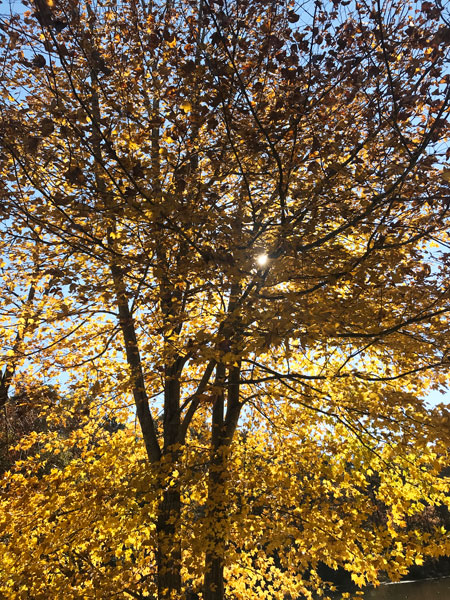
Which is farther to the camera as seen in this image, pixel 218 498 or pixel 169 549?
pixel 218 498

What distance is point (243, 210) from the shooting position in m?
5.09

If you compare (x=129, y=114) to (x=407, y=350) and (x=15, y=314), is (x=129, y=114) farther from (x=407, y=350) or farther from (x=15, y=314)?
(x=407, y=350)

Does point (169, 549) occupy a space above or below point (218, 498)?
below

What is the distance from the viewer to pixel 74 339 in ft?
22.2

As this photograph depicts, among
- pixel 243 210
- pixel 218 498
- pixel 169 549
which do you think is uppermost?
pixel 243 210

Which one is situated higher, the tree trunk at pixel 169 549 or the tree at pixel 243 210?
the tree at pixel 243 210

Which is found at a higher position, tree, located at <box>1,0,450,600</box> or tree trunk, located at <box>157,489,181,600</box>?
tree, located at <box>1,0,450,600</box>

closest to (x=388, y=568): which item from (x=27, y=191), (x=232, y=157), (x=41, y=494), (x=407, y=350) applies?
(x=407, y=350)

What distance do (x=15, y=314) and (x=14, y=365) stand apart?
4.17 ft

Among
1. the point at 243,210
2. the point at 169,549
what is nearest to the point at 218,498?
the point at 169,549

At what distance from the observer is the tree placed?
4.02 meters

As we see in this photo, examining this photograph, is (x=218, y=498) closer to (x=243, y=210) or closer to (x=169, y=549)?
(x=169, y=549)

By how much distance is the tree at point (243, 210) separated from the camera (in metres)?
4.02

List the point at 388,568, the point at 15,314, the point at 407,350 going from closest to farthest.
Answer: the point at 388,568
the point at 407,350
the point at 15,314
